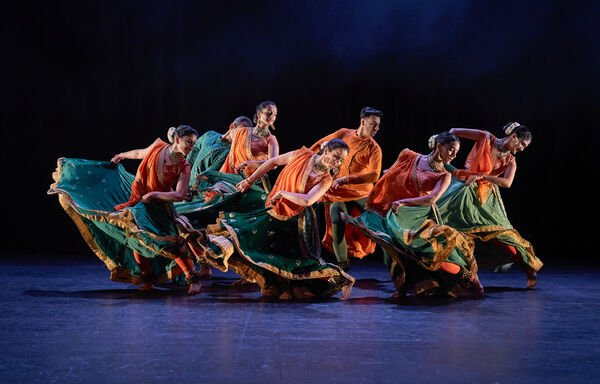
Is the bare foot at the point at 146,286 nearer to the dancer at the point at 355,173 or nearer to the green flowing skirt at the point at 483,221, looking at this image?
the dancer at the point at 355,173

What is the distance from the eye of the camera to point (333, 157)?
374 centimetres

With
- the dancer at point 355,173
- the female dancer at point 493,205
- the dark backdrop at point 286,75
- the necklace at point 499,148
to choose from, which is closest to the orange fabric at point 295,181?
the dancer at point 355,173

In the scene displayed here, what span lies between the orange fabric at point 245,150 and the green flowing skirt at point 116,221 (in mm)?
764

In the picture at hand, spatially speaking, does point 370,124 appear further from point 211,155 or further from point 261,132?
point 211,155

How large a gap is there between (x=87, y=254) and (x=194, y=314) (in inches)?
141

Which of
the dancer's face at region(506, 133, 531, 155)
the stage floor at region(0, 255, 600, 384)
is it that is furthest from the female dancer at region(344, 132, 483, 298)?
the dancer's face at region(506, 133, 531, 155)

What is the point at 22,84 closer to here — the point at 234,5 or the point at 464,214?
the point at 234,5

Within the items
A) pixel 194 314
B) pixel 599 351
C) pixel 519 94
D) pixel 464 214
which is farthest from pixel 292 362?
pixel 519 94

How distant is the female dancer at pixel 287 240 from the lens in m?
3.74

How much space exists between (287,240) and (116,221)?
104cm

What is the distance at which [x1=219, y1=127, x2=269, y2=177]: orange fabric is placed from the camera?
485cm

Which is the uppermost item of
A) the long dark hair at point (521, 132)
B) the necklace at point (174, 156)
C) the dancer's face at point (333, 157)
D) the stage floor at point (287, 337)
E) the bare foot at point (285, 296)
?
the long dark hair at point (521, 132)

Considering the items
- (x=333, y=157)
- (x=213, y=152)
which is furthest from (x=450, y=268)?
(x=213, y=152)

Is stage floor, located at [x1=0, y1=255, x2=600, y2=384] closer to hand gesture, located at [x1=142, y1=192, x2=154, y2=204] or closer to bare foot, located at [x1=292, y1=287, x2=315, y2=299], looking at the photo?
bare foot, located at [x1=292, y1=287, x2=315, y2=299]
